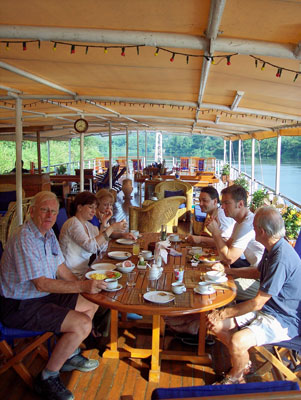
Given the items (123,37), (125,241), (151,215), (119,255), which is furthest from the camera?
(151,215)

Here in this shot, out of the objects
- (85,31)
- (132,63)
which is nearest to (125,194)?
(132,63)

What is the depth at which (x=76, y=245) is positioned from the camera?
9.66 feet

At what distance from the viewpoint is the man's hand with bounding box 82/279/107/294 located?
2.18m

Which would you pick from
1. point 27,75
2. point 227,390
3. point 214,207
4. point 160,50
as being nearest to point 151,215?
point 214,207

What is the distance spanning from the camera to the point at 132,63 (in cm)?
335

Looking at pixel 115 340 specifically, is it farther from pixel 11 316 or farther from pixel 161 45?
pixel 161 45

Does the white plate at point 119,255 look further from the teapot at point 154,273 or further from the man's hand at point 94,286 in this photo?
the man's hand at point 94,286

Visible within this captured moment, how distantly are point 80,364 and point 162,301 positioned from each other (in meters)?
0.88

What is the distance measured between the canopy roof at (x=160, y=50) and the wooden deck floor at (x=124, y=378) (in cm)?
214

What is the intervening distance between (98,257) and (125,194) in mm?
8453

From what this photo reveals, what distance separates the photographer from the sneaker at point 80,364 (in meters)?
2.49

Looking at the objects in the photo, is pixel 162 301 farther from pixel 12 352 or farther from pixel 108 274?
pixel 12 352

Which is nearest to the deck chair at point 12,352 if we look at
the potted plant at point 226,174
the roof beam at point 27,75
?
the roof beam at point 27,75

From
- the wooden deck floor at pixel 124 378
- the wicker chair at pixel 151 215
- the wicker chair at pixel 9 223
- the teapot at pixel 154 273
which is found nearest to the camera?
the wooden deck floor at pixel 124 378
